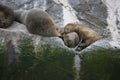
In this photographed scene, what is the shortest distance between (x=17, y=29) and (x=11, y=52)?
0.40m

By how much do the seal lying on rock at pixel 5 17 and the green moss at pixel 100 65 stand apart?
1057 mm

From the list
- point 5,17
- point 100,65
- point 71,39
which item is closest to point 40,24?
point 71,39

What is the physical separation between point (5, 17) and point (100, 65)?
53.8 inches

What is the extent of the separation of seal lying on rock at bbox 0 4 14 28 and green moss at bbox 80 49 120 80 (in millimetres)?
1057

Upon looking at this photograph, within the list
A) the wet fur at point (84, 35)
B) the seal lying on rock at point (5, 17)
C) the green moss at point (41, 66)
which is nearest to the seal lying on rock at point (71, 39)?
the wet fur at point (84, 35)

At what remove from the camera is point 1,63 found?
4.08m

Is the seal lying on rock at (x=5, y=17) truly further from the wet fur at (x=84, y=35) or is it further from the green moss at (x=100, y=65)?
the green moss at (x=100, y=65)

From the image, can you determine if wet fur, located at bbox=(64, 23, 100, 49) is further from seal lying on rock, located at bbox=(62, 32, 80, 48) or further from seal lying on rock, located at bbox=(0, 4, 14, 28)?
seal lying on rock, located at bbox=(0, 4, 14, 28)

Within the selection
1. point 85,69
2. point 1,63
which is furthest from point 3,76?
point 85,69

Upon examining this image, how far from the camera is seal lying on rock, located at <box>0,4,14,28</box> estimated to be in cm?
448

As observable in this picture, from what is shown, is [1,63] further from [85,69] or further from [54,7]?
[54,7]

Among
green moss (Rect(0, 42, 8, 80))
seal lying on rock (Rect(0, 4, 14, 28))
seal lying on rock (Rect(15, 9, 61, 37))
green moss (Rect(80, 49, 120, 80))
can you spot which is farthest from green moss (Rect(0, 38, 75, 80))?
seal lying on rock (Rect(0, 4, 14, 28))

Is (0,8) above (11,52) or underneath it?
above

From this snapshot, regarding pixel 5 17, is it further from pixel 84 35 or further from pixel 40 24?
pixel 84 35
